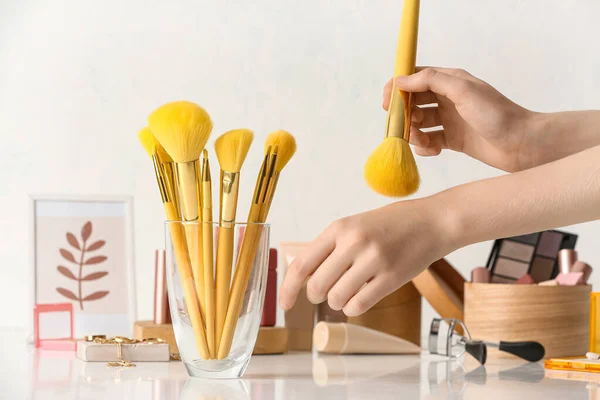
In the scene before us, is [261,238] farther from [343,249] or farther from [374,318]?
[374,318]

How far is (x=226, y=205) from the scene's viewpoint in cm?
67

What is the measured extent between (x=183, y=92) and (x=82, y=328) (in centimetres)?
46

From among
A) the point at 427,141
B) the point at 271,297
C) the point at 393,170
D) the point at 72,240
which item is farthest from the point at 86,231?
the point at 393,170

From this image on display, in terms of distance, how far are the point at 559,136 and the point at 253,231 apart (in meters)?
0.29

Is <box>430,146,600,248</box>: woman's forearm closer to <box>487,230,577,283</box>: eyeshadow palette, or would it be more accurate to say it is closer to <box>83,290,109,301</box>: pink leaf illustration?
<box>487,230,577,283</box>: eyeshadow palette

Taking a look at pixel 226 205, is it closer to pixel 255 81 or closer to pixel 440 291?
pixel 440 291

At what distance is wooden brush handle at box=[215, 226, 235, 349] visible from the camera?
0.65 meters

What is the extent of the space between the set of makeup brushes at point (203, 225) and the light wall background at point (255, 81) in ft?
1.97

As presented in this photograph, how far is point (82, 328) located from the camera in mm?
1048

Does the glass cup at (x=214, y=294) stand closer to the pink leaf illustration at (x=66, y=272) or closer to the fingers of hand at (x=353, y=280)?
the fingers of hand at (x=353, y=280)

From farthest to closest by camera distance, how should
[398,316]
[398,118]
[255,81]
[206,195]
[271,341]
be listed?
[255,81] → [398,316] → [271,341] → [206,195] → [398,118]

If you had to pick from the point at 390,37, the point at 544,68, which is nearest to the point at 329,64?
the point at 390,37

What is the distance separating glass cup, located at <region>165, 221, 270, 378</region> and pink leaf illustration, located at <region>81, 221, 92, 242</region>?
460 mm

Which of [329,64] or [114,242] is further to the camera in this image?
[329,64]
